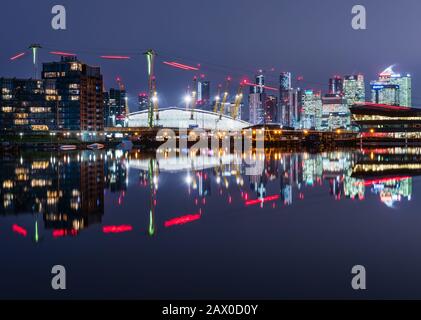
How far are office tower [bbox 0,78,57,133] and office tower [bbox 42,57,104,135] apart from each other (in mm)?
1629

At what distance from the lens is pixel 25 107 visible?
111438 mm

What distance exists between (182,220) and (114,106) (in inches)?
6962

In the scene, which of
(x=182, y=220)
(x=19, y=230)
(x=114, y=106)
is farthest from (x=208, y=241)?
(x=114, y=106)

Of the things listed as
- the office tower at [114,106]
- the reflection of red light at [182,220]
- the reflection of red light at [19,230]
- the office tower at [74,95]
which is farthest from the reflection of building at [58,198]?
the office tower at [114,106]

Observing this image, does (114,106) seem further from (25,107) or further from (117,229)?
(117,229)

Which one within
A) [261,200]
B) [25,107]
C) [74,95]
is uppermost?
[74,95]

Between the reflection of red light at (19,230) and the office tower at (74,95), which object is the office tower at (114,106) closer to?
the office tower at (74,95)

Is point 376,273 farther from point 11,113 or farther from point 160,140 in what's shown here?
point 11,113

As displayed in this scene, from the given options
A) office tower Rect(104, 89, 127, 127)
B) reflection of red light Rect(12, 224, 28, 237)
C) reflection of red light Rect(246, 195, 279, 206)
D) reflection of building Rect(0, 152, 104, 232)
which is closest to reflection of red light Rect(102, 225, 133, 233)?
reflection of building Rect(0, 152, 104, 232)

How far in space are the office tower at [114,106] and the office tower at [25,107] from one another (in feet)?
185

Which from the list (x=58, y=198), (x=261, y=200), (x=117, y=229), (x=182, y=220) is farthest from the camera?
(x=261, y=200)

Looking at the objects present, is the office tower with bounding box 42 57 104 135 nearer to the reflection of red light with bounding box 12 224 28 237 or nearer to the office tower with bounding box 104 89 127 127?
the office tower with bounding box 104 89 127 127

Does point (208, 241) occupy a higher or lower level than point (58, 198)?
lower

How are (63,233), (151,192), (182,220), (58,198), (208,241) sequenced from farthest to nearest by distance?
(151,192)
(58,198)
(182,220)
(63,233)
(208,241)
